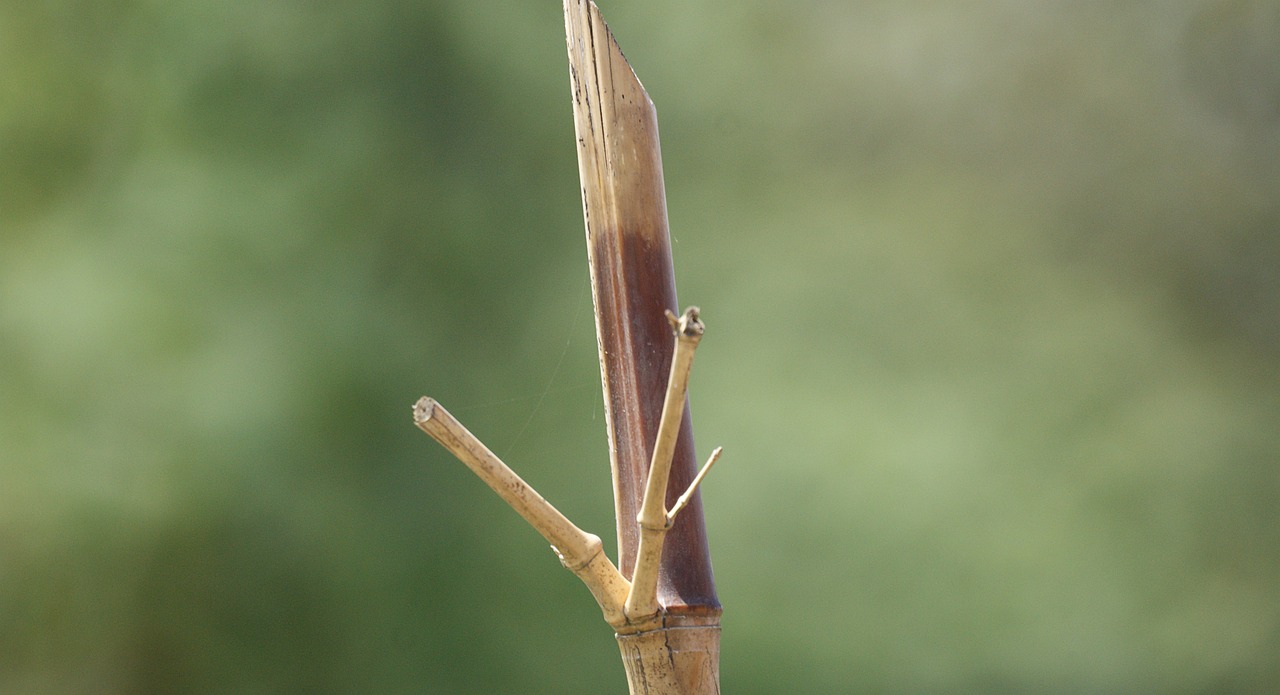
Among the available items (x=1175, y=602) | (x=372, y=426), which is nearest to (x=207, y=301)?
(x=372, y=426)

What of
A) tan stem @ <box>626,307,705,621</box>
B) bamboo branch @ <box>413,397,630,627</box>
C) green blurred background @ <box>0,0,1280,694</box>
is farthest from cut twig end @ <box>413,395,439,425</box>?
green blurred background @ <box>0,0,1280,694</box>

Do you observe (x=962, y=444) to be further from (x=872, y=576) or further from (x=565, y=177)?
(x=565, y=177)

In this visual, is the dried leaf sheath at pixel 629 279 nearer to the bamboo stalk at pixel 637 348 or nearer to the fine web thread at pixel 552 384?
the bamboo stalk at pixel 637 348

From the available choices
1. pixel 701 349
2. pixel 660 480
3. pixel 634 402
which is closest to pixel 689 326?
pixel 660 480

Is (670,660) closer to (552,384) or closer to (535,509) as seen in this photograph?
(535,509)

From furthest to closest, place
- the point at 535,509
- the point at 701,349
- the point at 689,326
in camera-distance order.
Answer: the point at 701,349 < the point at 535,509 < the point at 689,326

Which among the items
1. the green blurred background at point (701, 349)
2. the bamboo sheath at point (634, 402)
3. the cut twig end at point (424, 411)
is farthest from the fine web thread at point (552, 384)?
the cut twig end at point (424, 411)
